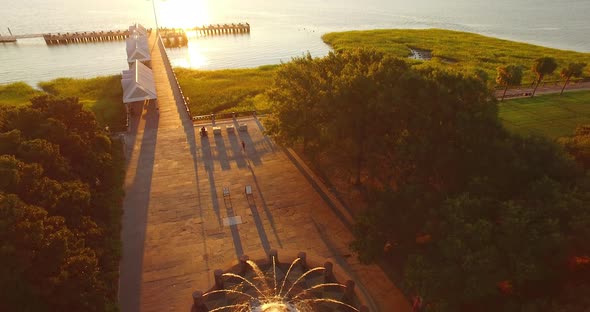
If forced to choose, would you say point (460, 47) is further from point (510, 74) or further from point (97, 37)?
point (97, 37)

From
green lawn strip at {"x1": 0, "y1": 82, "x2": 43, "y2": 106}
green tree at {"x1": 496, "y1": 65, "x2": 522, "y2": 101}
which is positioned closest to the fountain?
green tree at {"x1": 496, "y1": 65, "x2": 522, "y2": 101}

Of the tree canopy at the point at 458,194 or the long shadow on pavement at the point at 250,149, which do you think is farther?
the long shadow on pavement at the point at 250,149

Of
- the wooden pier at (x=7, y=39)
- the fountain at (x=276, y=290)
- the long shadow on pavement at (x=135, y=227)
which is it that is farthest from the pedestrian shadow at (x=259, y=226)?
the wooden pier at (x=7, y=39)

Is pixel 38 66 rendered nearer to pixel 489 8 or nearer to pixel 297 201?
pixel 297 201

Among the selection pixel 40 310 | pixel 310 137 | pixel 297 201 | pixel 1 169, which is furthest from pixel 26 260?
pixel 310 137

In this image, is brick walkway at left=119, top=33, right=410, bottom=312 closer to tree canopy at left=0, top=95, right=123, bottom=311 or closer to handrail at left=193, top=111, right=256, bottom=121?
tree canopy at left=0, top=95, right=123, bottom=311

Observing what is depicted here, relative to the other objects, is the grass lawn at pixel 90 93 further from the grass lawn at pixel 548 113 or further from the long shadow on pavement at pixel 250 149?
the grass lawn at pixel 548 113
